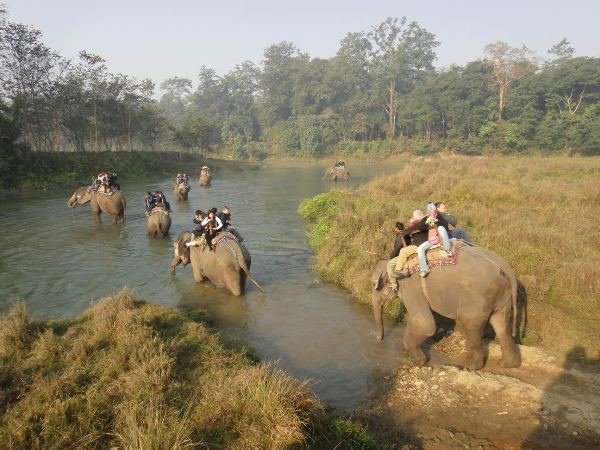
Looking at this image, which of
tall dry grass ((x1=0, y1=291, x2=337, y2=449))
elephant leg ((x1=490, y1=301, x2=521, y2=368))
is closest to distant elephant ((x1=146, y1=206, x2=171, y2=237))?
tall dry grass ((x1=0, y1=291, x2=337, y2=449))

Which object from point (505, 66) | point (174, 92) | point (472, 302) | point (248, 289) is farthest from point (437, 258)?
point (174, 92)

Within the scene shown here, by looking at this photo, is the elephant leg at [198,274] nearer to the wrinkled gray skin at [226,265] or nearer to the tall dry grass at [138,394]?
the wrinkled gray skin at [226,265]

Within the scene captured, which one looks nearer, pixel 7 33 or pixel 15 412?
pixel 15 412

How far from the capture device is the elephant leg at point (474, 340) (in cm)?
636

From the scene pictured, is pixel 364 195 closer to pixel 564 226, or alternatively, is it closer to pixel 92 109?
pixel 564 226

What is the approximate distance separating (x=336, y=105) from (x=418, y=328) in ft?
278

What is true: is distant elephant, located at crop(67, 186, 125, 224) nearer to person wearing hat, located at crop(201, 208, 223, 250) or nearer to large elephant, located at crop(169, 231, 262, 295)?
large elephant, located at crop(169, 231, 262, 295)

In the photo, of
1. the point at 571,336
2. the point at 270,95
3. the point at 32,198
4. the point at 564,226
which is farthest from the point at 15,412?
the point at 270,95

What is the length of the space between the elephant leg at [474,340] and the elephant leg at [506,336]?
221mm

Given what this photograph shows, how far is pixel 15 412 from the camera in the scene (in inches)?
177

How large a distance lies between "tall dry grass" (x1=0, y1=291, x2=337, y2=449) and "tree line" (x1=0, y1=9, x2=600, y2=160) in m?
25.8

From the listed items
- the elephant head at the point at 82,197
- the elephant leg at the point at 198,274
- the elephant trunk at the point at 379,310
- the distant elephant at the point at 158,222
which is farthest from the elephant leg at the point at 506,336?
the elephant head at the point at 82,197

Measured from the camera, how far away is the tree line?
1436 inches

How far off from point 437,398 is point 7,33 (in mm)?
38719
